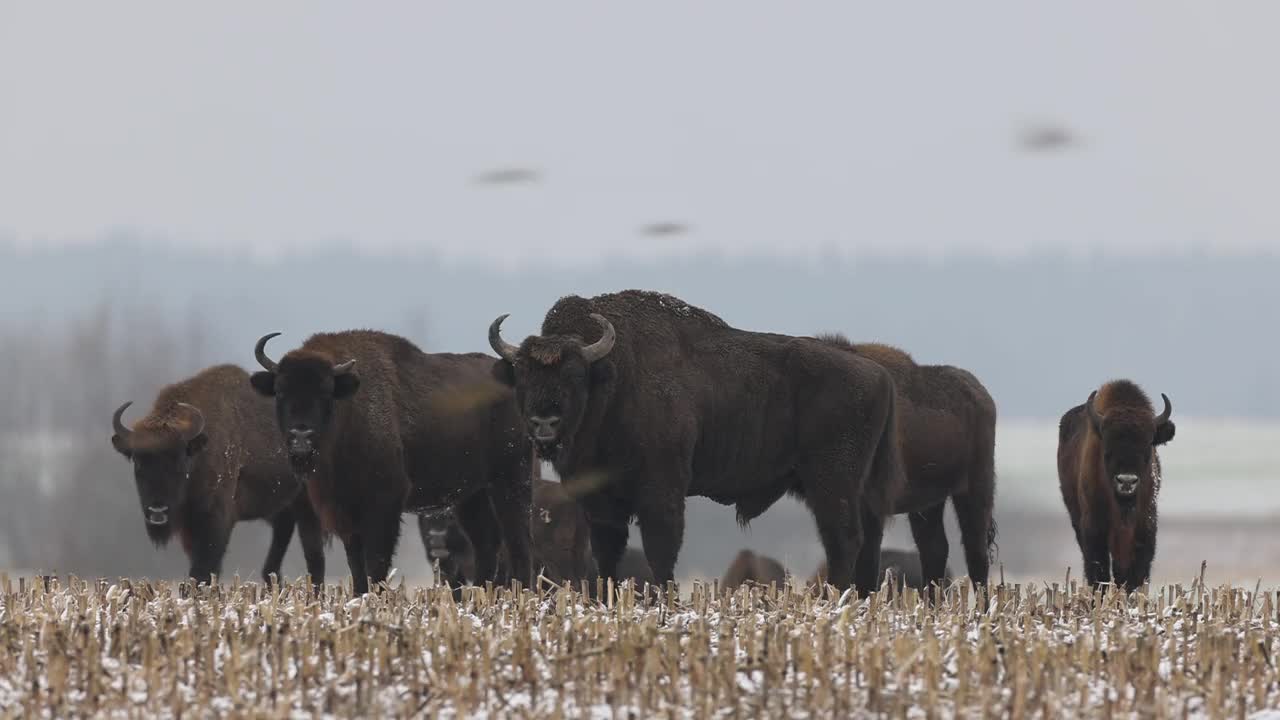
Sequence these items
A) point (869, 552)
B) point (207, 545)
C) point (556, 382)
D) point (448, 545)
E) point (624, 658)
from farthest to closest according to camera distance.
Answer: point (448, 545)
point (207, 545)
point (869, 552)
point (556, 382)
point (624, 658)

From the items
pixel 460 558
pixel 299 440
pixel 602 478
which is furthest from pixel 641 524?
pixel 460 558

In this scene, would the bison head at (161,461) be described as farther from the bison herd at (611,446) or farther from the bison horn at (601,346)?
the bison horn at (601,346)

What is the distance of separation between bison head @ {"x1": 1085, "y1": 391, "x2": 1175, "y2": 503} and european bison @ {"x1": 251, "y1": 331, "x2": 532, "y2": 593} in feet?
17.2

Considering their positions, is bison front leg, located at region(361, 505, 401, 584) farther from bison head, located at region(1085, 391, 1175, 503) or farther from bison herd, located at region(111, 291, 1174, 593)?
bison head, located at region(1085, 391, 1175, 503)

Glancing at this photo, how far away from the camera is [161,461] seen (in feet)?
62.8

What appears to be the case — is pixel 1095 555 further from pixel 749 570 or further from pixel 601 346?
pixel 749 570

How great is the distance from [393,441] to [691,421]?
2994 mm

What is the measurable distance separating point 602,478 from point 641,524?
47 cm

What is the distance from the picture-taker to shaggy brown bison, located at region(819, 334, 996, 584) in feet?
66.2

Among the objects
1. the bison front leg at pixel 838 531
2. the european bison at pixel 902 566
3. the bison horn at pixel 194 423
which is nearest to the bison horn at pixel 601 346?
the bison front leg at pixel 838 531

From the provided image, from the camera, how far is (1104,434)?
57.7ft

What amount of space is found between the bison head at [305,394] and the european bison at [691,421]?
190cm

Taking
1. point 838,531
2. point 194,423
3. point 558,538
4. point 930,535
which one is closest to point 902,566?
point 930,535

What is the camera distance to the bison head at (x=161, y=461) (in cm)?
1905
